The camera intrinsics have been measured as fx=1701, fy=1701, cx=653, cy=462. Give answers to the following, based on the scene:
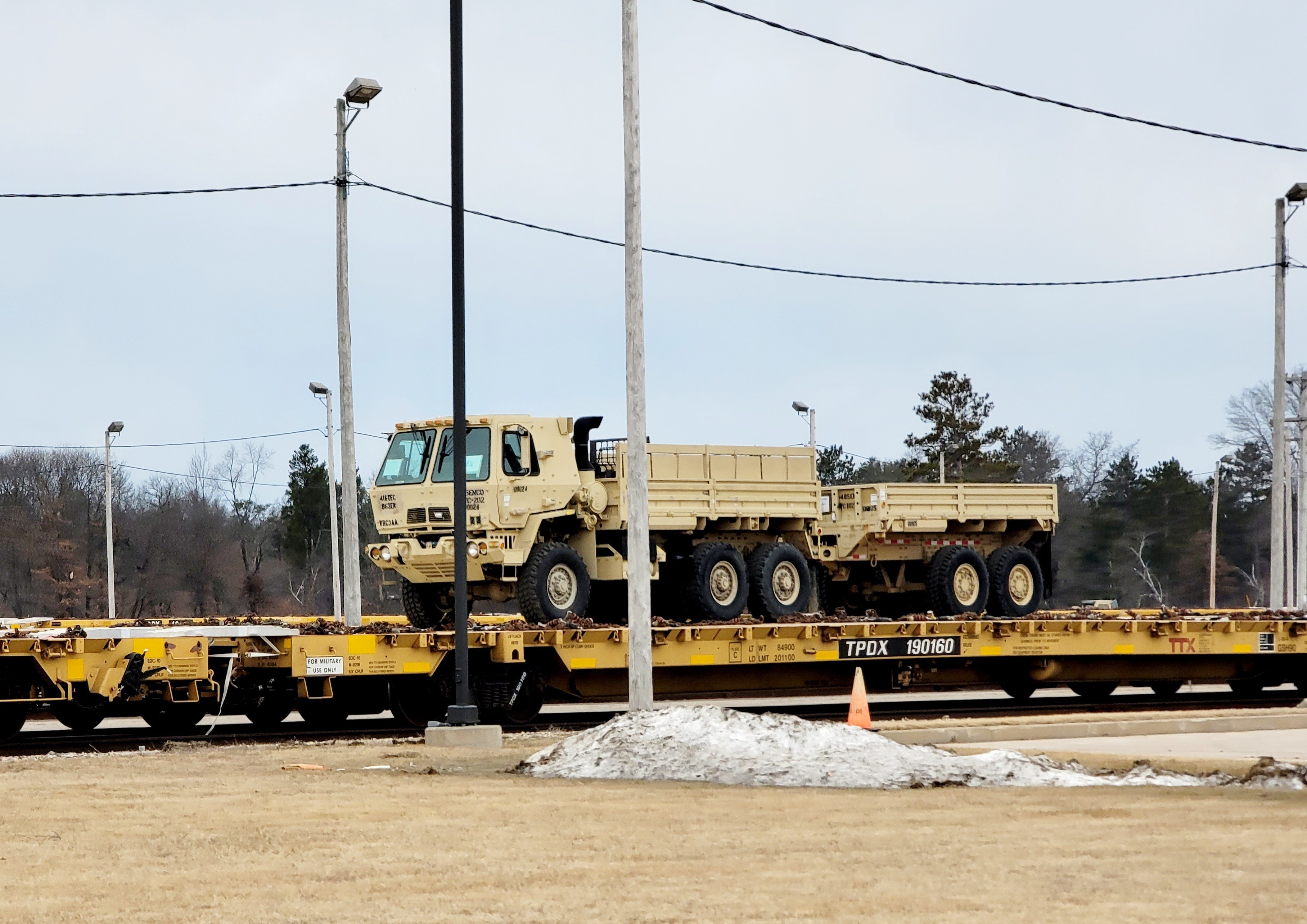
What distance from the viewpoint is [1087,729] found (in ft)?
56.8

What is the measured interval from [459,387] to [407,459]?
12.3 ft

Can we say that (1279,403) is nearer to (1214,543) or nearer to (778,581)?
(778,581)

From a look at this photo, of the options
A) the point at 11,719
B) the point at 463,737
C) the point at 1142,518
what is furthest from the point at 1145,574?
the point at 11,719

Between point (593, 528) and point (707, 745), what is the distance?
7.55 metres

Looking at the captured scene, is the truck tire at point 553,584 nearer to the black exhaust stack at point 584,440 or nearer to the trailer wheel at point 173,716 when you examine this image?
the black exhaust stack at point 584,440

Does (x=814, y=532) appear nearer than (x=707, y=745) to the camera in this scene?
No

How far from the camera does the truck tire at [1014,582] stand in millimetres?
24469

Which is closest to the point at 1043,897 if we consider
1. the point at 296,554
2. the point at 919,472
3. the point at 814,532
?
the point at 814,532

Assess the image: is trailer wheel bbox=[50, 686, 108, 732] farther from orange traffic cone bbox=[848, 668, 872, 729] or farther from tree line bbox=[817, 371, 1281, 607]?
tree line bbox=[817, 371, 1281, 607]

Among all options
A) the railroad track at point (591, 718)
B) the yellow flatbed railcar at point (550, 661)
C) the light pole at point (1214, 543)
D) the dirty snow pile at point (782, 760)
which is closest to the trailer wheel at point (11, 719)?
the yellow flatbed railcar at point (550, 661)

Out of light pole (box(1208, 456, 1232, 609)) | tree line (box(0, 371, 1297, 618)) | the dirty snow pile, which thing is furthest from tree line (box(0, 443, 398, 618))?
the dirty snow pile

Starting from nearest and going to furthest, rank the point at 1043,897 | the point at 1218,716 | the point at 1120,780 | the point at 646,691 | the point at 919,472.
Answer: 1. the point at 1043,897
2. the point at 1120,780
3. the point at 646,691
4. the point at 1218,716
5. the point at 919,472

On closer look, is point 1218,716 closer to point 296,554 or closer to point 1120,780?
point 1120,780

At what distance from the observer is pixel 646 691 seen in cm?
1609
